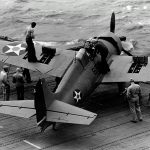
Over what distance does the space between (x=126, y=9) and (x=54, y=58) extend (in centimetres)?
2773

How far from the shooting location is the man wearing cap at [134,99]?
1447 centimetres

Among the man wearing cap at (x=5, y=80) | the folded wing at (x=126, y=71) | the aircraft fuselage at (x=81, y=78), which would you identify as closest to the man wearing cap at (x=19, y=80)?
the man wearing cap at (x=5, y=80)

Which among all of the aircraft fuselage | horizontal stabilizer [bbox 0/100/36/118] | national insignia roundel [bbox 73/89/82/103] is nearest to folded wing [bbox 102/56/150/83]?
the aircraft fuselage

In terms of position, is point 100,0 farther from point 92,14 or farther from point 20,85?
point 20,85

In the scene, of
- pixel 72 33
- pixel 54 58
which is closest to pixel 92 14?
pixel 72 33

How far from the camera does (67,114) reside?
A: 12.8 meters

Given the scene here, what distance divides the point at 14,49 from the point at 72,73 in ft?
15.0

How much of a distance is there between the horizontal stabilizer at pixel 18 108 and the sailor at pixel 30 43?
3826 millimetres

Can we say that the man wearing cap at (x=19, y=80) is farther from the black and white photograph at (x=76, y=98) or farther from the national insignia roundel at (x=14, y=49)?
the national insignia roundel at (x=14, y=49)

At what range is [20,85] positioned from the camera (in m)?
16.2

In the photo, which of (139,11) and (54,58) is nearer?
(54,58)

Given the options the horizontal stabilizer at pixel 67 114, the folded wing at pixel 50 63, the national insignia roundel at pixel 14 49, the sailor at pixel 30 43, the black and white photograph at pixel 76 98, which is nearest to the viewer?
the horizontal stabilizer at pixel 67 114

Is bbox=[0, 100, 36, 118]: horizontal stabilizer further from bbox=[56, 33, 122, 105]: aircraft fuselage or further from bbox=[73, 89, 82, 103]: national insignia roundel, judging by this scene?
bbox=[73, 89, 82, 103]: national insignia roundel

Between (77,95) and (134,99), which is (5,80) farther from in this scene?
(134,99)
